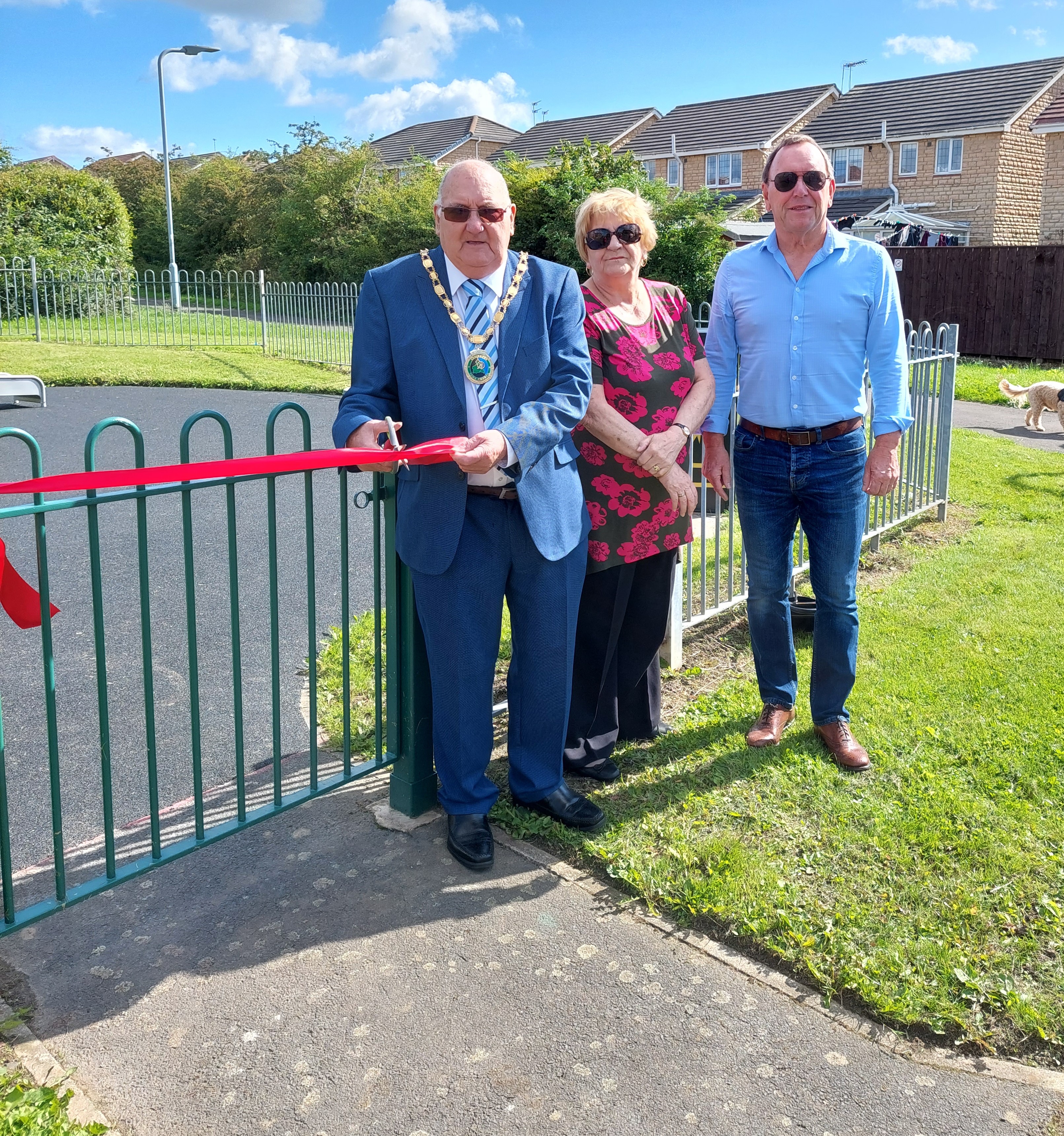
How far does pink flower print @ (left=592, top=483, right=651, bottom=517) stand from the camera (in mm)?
3803

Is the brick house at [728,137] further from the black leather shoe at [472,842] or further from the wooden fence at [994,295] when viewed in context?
the black leather shoe at [472,842]

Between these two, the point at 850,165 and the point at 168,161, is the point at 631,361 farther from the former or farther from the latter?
the point at 850,165

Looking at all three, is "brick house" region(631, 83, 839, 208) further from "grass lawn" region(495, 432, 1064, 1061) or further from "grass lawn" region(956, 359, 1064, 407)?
"grass lawn" region(495, 432, 1064, 1061)

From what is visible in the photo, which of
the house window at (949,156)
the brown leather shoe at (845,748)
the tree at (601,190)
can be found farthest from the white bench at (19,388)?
the house window at (949,156)

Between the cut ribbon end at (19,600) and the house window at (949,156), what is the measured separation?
39403mm

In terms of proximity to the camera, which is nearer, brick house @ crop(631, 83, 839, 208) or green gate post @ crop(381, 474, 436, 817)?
green gate post @ crop(381, 474, 436, 817)

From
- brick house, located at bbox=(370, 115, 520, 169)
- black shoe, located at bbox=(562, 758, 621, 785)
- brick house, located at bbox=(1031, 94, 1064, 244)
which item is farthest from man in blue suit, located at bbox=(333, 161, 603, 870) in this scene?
brick house, located at bbox=(370, 115, 520, 169)

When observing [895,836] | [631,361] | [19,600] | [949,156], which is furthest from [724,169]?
[19,600]

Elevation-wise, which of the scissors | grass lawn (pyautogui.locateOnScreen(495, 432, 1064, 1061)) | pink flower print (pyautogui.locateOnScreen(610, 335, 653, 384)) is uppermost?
pink flower print (pyautogui.locateOnScreen(610, 335, 653, 384))

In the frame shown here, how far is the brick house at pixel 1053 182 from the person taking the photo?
113 ft

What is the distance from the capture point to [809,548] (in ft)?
13.3

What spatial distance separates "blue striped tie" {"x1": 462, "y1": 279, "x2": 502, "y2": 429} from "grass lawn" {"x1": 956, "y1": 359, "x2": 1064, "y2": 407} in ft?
45.2

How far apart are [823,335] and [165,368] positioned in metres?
14.9

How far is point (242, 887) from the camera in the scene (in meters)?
3.26
